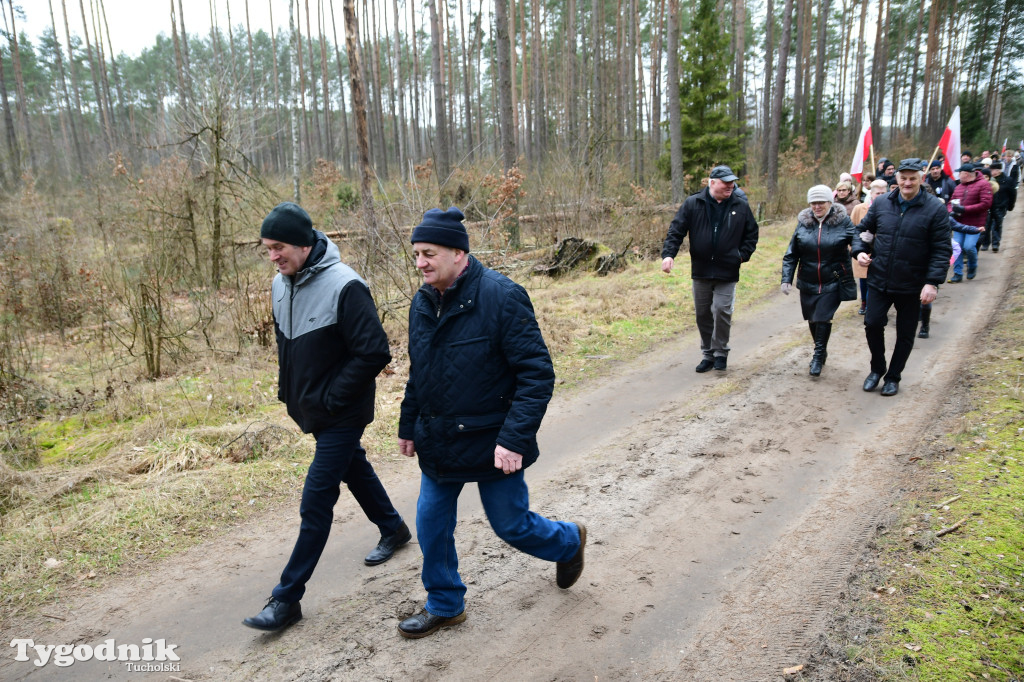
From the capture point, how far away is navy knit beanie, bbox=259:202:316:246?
326 centimetres

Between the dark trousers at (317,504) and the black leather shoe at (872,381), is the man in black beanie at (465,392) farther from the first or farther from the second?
the black leather shoe at (872,381)

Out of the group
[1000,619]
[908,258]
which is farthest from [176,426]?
[908,258]

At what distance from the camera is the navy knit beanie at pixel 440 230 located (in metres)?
2.94

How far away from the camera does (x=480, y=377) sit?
3006 millimetres

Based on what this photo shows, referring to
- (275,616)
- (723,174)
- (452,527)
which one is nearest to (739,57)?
(723,174)

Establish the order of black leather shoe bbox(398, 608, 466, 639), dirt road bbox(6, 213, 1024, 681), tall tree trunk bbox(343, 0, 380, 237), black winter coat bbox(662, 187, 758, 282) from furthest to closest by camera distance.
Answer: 1. tall tree trunk bbox(343, 0, 380, 237)
2. black winter coat bbox(662, 187, 758, 282)
3. black leather shoe bbox(398, 608, 466, 639)
4. dirt road bbox(6, 213, 1024, 681)

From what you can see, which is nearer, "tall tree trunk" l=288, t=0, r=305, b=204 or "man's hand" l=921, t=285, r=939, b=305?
"man's hand" l=921, t=285, r=939, b=305

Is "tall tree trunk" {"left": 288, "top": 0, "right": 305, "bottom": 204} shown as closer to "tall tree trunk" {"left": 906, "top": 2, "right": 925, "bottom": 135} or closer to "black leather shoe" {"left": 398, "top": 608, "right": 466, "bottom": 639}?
"black leather shoe" {"left": 398, "top": 608, "right": 466, "bottom": 639}

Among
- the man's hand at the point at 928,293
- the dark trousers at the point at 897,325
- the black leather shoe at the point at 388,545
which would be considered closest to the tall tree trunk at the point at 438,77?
the dark trousers at the point at 897,325

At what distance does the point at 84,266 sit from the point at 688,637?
1030cm

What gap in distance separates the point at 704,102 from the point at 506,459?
2265cm

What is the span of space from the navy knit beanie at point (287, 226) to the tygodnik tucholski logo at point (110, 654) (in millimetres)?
2193

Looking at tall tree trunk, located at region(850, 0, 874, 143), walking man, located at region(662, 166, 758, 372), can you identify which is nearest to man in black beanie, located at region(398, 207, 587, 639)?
walking man, located at region(662, 166, 758, 372)

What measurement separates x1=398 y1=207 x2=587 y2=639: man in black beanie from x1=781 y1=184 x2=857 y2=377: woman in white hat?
4.89 m
